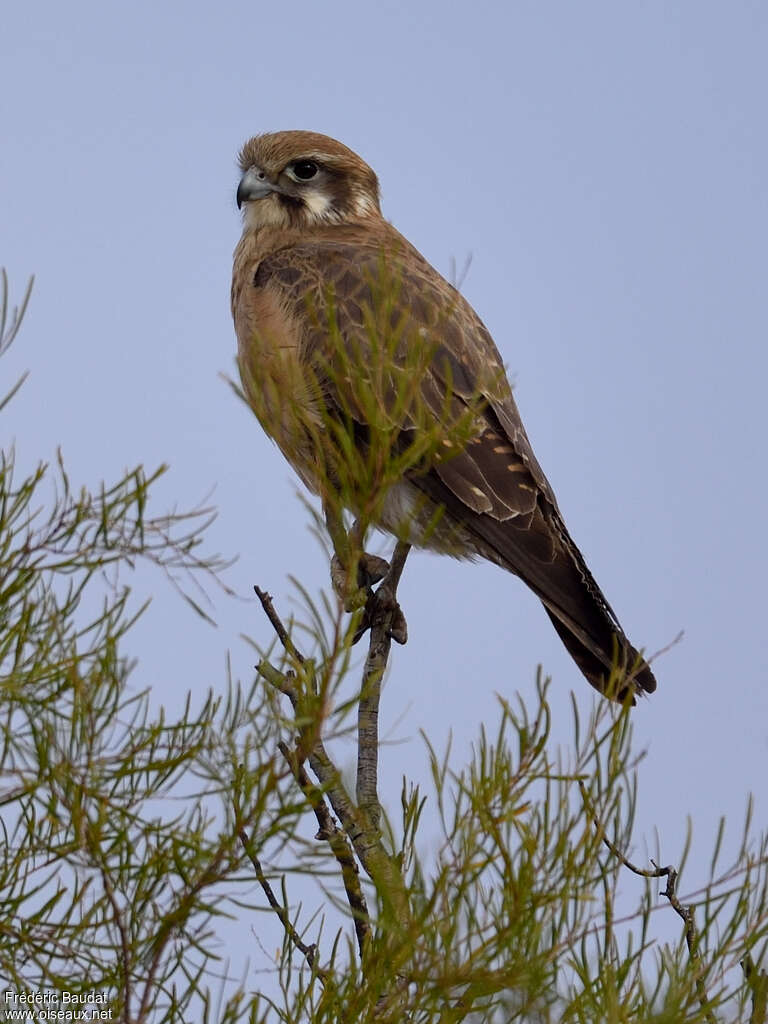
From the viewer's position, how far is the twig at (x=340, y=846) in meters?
1.77

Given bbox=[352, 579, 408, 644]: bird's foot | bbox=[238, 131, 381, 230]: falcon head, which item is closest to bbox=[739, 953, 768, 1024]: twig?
bbox=[352, 579, 408, 644]: bird's foot

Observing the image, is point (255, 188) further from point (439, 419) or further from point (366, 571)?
point (366, 571)

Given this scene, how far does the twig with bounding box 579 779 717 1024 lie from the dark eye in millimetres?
3831

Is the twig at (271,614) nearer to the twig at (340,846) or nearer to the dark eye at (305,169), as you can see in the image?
the twig at (340,846)

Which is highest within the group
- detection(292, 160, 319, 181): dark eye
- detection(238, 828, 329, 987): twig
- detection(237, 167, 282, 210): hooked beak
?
detection(292, 160, 319, 181): dark eye

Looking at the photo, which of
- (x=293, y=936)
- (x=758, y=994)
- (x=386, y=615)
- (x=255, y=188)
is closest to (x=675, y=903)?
(x=758, y=994)

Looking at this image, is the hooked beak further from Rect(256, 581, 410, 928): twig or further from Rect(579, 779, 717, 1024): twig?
Rect(579, 779, 717, 1024): twig

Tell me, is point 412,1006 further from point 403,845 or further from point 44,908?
point 44,908

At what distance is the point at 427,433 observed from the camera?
1.78m

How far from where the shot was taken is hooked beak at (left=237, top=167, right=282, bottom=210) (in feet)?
17.6

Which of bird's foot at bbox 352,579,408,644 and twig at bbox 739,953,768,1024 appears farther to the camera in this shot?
bird's foot at bbox 352,579,408,644

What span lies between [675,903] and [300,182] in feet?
12.9

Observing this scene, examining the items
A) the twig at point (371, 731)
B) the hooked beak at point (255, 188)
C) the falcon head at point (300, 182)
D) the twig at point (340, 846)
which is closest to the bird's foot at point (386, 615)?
the twig at point (371, 731)

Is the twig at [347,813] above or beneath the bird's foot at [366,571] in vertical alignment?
beneath
